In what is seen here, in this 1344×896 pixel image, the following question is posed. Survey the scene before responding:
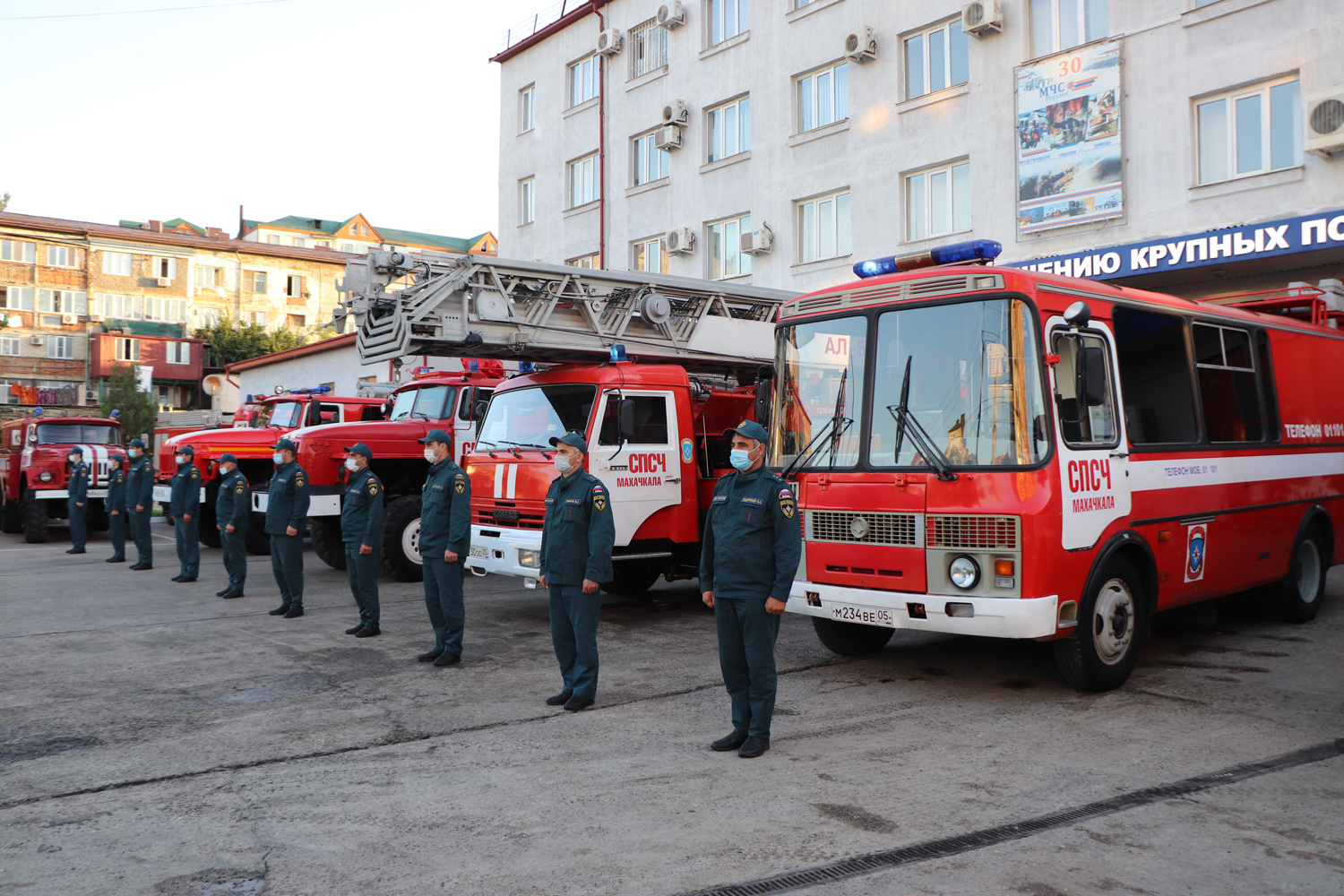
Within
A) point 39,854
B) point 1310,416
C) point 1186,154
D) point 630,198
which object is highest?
point 630,198

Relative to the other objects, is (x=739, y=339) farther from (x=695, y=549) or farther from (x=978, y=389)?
(x=978, y=389)

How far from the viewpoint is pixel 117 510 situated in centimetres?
1605

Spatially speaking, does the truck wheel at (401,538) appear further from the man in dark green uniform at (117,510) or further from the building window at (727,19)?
the building window at (727,19)

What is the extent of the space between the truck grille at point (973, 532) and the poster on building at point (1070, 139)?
421 inches

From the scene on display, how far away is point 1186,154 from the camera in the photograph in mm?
14656

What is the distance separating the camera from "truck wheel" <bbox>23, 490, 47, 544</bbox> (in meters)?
19.3

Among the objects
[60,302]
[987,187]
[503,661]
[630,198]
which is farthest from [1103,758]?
[60,302]

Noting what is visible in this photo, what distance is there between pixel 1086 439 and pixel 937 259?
1870 mm

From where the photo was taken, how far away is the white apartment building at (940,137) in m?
14.0

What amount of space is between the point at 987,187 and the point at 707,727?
13.4 metres

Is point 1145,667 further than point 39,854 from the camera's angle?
Yes

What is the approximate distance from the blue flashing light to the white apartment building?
26.0 feet

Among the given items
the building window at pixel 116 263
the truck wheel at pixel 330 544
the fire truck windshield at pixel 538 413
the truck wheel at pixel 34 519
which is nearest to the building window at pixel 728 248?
the truck wheel at pixel 330 544

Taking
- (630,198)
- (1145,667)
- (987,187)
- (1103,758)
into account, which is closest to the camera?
(1103,758)
